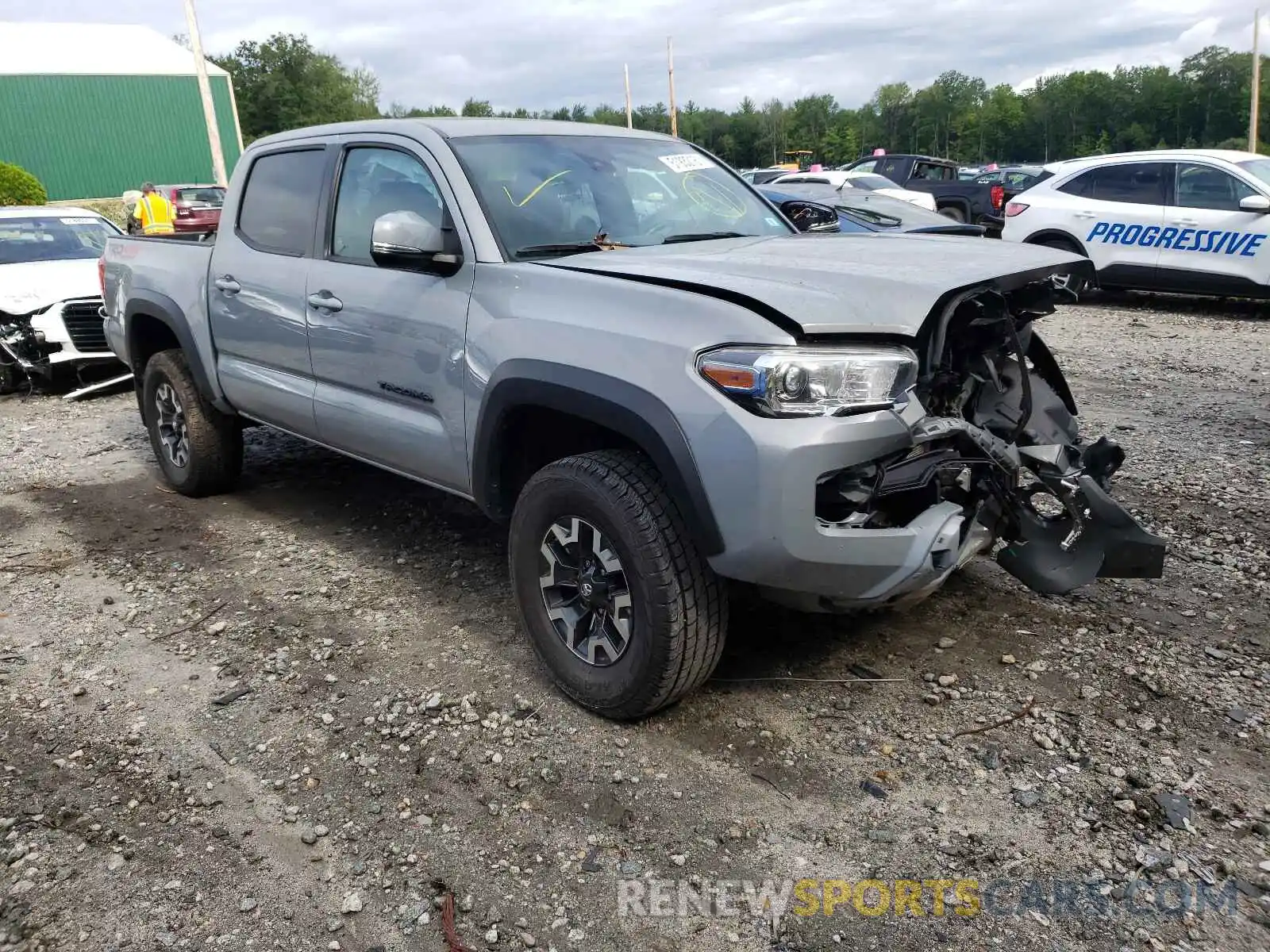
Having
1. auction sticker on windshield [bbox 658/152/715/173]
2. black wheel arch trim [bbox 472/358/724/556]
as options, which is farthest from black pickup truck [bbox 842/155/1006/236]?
black wheel arch trim [bbox 472/358/724/556]

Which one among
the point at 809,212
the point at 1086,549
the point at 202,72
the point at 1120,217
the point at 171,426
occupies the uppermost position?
the point at 202,72

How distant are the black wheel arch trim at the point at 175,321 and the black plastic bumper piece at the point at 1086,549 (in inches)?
150

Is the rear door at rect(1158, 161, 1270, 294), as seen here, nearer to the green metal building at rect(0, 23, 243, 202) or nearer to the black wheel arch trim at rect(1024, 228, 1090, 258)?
the black wheel arch trim at rect(1024, 228, 1090, 258)

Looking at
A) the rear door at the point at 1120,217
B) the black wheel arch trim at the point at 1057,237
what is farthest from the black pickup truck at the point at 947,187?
the rear door at the point at 1120,217

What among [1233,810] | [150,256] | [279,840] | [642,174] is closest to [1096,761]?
[1233,810]

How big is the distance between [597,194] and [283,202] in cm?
162

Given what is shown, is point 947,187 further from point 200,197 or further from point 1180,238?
point 200,197

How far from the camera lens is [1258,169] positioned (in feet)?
34.0

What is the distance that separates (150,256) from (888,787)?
15.3 ft

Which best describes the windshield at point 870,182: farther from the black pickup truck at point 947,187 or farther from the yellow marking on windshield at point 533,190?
the yellow marking on windshield at point 533,190

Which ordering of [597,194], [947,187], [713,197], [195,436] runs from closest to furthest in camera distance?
[597,194]
[713,197]
[195,436]
[947,187]

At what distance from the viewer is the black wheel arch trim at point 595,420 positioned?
2.75 metres

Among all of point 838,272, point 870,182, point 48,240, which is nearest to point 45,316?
point 48,240

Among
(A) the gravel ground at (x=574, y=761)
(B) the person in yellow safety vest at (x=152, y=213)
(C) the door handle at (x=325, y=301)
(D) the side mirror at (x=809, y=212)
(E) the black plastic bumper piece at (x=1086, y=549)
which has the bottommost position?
(A) the gravel ground at (x=574, y=761)
